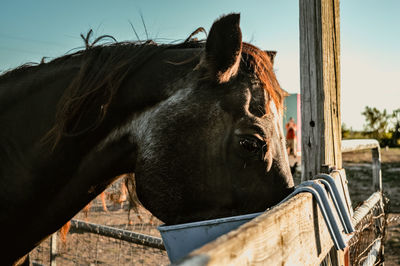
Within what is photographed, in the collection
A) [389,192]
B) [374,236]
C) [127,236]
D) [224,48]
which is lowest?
[389,192]

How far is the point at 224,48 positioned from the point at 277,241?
38.4 inches

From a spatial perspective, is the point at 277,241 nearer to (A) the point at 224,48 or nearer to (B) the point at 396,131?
(A) the point at 224,48

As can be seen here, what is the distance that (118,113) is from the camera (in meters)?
1.62

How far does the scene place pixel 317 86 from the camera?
1.82 m

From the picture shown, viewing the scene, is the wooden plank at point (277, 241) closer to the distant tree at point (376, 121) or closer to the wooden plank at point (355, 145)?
the wooden plank at point (355, 145)

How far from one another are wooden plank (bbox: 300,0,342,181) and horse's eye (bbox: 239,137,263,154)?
57 centimetres

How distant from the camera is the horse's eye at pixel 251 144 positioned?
1.44 metres

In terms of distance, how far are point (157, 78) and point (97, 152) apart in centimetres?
52

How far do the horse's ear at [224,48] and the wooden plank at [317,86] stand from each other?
1.89ft

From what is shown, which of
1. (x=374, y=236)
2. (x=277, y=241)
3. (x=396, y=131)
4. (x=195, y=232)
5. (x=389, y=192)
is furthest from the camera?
(x=396, y=131)

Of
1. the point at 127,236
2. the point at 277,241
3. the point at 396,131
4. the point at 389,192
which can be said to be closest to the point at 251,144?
the point at 277,241

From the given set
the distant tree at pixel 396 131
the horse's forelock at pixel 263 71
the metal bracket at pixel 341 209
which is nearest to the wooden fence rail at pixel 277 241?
the metal bracket at pixel 341 209

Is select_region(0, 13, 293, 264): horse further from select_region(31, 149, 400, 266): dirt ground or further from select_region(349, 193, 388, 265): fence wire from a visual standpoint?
select_region(349, 193, 388, 265): fence wire

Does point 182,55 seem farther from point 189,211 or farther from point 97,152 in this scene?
point 189,211
